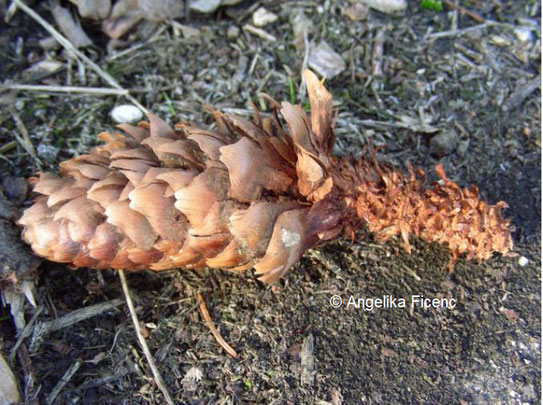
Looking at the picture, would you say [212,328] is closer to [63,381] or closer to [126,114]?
[63,381]

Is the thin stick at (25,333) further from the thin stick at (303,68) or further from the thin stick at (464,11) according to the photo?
the thin stick at (464,11)

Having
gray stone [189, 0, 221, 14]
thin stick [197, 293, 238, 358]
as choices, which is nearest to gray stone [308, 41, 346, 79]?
gray stone [189, 0, 221, 14]

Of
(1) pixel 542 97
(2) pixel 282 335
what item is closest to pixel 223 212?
(2) pixel 282 335

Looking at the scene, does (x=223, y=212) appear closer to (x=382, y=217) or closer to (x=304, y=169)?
(x=304, y=169)

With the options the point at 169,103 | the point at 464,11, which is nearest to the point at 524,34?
the point at 464,11

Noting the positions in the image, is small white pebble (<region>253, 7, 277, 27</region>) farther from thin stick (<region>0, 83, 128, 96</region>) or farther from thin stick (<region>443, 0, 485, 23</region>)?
thin stick (<region>443, 0, 485, 23</region>)
